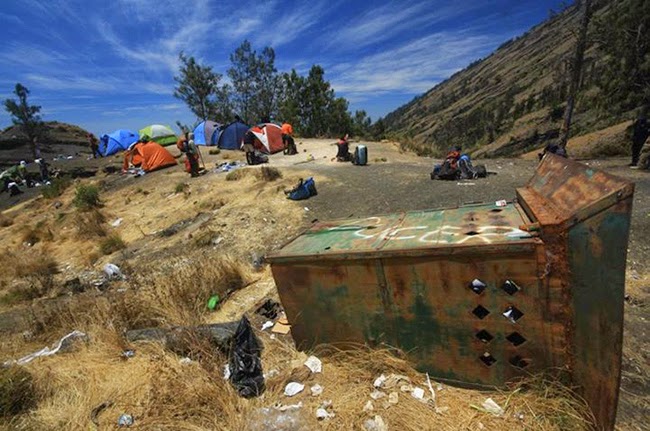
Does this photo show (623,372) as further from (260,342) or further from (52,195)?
(52,195)

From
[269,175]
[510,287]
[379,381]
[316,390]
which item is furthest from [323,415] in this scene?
[269,175]

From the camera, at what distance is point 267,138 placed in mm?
17469

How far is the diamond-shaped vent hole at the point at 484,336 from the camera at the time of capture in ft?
7.20

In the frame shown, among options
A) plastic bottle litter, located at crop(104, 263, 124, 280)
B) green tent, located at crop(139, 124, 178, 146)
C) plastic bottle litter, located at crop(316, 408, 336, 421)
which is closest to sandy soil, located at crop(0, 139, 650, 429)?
plastic bottle litter, located at crop(104, 263, 124, 280)

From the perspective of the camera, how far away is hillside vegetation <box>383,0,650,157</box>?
14164mm

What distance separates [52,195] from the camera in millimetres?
15398

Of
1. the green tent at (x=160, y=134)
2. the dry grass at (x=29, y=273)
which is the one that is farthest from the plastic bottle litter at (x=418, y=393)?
the green tent at (x=160, y=134)

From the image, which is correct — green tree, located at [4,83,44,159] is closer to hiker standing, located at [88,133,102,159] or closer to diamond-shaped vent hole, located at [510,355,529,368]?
hiker standing, located at [88,133,102,159]

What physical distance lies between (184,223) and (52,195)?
11385 mm

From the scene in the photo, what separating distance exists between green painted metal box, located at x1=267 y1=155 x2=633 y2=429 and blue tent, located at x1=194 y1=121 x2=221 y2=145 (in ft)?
67.2

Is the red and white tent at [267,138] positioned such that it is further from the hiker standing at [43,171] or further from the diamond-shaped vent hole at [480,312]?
the diamond-shaped vent hole at [480,312]

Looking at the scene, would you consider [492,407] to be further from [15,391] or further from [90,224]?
[90,224]

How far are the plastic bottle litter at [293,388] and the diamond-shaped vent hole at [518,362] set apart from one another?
156 cm

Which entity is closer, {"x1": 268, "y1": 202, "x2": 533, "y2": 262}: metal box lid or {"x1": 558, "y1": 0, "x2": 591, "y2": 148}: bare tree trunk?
{"x1": 268, "y1": 202, "x2": 533, "y2": 262}: metal box lid
